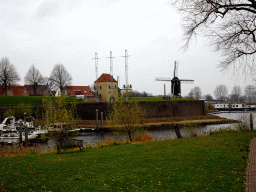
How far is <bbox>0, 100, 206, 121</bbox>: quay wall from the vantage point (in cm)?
4766

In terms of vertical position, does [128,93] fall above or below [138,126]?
above

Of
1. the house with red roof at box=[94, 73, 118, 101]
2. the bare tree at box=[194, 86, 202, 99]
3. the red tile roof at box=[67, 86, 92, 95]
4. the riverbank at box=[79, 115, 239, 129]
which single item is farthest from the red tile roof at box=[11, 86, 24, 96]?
the bare tree at box=[194, 86, 202, 99]

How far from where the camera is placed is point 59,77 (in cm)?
6694

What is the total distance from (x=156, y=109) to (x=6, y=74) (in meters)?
37.2

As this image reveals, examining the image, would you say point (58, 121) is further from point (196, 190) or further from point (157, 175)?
point (196, 190)

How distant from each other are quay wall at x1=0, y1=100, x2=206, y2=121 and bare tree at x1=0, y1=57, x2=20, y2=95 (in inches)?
659

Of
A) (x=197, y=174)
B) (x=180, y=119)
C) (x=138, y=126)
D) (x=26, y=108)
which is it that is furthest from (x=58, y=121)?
(x=180, y=119)

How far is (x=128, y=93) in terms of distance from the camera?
2297cm

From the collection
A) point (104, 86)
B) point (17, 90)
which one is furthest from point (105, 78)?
point (17, 90)

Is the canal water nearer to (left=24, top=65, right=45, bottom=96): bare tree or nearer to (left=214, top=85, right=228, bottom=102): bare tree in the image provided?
(left=24, top=65, right=45, bottom=96): bare tree

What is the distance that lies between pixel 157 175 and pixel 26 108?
3987 cm

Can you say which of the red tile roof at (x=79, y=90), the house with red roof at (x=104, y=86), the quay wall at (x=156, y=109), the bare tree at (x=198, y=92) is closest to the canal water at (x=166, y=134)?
the quay wall at (x=156, y=109)

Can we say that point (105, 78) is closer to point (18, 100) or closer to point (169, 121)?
point (169, 121)

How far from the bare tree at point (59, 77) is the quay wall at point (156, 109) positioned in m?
20.1
